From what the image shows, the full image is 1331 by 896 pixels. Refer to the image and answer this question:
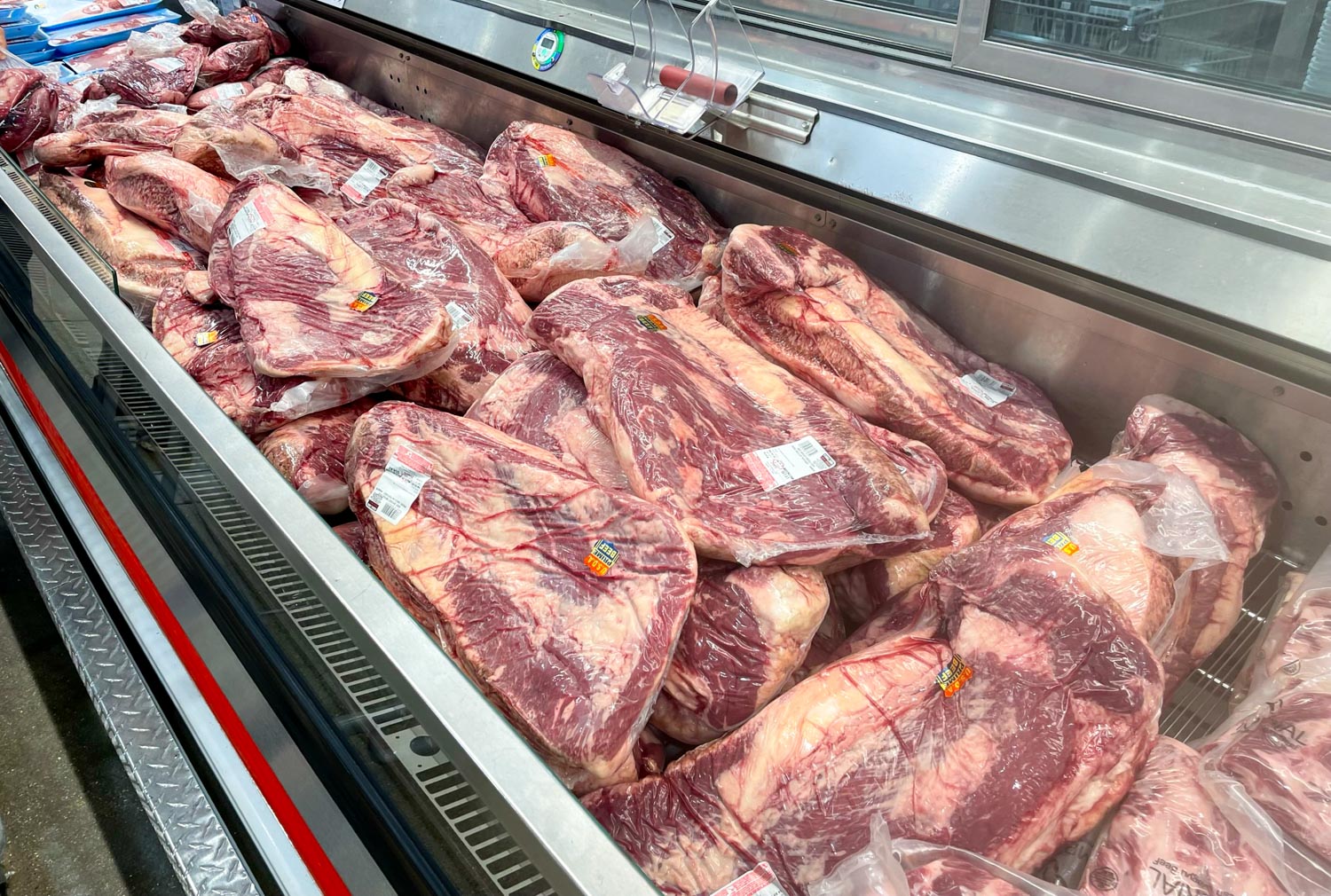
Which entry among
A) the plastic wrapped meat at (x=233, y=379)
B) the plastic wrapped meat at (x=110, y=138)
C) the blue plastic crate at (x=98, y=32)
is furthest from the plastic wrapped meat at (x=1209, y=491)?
the blue plastic crate at (x=98, y=32)

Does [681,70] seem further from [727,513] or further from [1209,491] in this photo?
[1209,491]

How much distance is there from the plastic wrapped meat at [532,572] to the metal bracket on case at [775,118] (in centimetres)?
118

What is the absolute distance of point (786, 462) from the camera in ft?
5.72

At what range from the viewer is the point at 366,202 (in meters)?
3.01

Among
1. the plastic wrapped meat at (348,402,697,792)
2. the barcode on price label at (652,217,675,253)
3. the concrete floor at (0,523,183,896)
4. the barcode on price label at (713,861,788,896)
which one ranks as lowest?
the concrete floor at (0,523,183,896)

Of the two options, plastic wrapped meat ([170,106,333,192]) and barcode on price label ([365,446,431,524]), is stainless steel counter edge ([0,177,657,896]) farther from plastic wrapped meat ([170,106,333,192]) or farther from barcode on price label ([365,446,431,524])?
plastic wrapped meat ([170,106,333,192])

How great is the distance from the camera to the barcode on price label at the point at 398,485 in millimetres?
1608

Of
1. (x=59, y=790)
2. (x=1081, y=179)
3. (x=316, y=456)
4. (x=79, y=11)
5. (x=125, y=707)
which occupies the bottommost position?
(x=59, y=790)

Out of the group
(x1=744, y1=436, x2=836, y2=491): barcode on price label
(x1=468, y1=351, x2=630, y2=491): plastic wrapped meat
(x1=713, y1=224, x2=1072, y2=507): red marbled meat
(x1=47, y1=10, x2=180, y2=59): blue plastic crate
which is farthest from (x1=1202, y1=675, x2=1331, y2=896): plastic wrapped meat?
(x1=47, y1=10, x2=180, y2=59): blue plastic crate

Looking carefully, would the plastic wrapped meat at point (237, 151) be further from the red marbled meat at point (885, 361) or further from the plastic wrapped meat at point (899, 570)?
the plastic wrapped meat at point (899, 570)

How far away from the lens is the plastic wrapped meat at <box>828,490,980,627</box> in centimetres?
179

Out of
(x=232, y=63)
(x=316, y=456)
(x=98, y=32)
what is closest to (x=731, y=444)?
(x=316, y=456)

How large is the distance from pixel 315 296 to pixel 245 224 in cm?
35

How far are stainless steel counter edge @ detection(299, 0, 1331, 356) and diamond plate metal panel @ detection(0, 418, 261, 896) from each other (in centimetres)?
221
